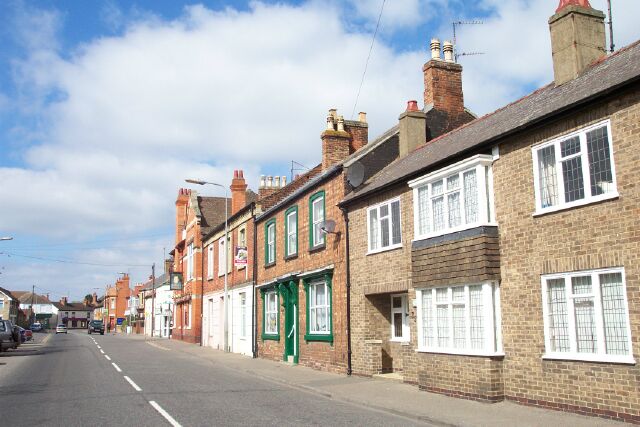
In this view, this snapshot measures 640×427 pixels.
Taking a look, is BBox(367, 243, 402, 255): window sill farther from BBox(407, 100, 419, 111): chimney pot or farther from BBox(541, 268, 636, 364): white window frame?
BBox(541, 268, 636, 364): white window frame

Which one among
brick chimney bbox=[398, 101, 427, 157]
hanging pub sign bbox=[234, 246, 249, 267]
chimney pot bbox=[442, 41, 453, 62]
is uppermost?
chimney pot bbox=[442, 41, 453, 62]

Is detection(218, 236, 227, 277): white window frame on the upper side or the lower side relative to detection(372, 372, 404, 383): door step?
upper

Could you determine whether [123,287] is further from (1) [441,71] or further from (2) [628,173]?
(2) [628,173]

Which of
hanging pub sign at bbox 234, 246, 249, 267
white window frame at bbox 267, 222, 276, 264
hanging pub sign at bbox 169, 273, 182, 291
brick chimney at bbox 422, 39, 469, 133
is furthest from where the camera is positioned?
hanging pub sign at bbox 169, 273, 182, 291

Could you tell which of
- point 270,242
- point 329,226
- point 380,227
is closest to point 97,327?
point 270,242

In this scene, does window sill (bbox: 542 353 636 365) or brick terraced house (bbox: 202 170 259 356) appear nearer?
window sill (bbox: 542 353 636 365)

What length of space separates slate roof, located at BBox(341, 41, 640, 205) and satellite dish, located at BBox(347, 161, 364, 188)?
559mm

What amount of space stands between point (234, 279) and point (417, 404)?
21.6 metres

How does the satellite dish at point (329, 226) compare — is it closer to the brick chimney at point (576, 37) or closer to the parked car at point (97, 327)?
the brick chimney at point (576, 37)

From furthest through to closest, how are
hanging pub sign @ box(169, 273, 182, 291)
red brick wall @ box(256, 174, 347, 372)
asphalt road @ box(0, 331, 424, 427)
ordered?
hanging pub sign @ box(169, 273, 182, 291)
red brick wall @ box(256, 174, 347, 372)
asphalt road @ box(0, 331, 424, 427)

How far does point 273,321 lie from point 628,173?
18656 millimetres

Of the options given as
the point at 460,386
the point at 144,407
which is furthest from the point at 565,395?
the point at 144,407

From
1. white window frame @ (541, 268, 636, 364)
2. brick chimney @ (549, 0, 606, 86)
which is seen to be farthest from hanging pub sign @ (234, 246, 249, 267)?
white window frame @ (541, 268, 636, 364)

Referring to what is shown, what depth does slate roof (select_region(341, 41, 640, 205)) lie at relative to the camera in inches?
440
